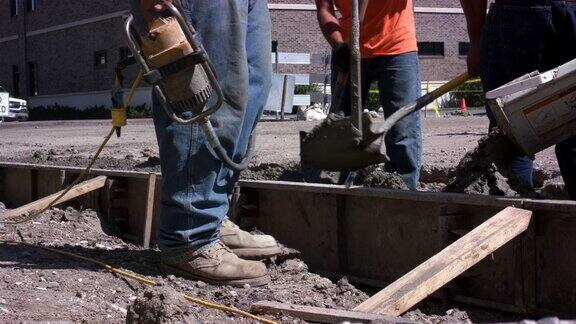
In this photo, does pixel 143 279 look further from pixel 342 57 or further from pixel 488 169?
pixel 342 57

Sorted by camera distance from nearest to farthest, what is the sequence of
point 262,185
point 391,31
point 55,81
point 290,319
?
point 290,319 < point 262,185 < point 391,31 < point 55,81

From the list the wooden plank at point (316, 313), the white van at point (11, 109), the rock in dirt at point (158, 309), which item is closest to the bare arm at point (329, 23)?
the wooden plank at point (316, 313)

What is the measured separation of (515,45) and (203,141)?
1.76 meters

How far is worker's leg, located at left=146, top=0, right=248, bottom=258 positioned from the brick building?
107 ft

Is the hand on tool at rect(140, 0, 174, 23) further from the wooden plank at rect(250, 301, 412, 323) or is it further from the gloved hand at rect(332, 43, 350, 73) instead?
the gloved hand at rect(332, 43, 350, 73)

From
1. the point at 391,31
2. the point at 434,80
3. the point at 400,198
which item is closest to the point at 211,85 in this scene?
the point at 400,198

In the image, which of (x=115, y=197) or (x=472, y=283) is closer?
(x=472, y=283)

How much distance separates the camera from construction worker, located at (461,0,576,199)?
15.3ft

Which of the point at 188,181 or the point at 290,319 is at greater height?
the point at 188,181

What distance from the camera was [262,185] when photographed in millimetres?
5488

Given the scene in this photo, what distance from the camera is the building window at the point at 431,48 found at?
1714 inches

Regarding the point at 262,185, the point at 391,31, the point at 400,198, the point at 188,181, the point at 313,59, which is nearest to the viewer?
the point at 188,181

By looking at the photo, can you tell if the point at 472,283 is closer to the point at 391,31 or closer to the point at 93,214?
the point at 391,31

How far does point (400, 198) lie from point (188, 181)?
3.56 ft
